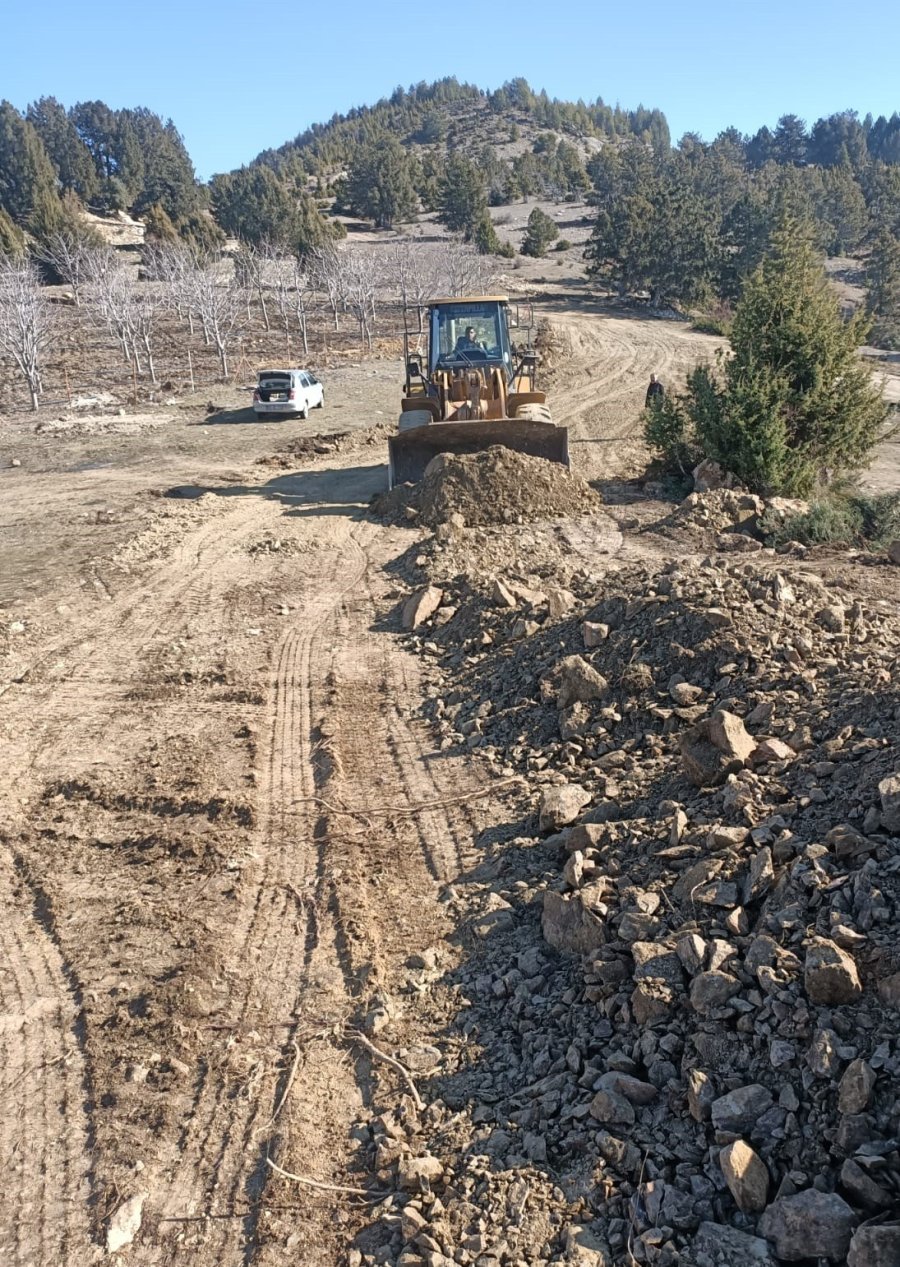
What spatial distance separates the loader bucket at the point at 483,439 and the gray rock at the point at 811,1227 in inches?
466

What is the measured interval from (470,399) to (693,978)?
12.6 m

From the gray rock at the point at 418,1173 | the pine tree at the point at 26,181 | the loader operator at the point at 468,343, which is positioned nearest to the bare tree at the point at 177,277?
the pine tree at the point at 26,181

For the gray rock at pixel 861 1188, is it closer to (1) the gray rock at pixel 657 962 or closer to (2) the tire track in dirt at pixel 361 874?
(1) the gray rock at pixel 657 962

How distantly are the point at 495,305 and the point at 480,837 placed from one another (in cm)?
1216

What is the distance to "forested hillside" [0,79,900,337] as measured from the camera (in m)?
50.7

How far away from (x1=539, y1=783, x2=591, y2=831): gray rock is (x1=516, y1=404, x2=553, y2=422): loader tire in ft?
32.3

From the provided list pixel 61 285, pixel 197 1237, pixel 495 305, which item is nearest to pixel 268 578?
pixel 495 305

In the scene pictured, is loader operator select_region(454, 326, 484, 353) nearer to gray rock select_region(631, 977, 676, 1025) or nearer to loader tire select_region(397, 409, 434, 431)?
loader tire select_region(397, 409, 434, 431)

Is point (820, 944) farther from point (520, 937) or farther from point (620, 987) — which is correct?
point (520, 937)

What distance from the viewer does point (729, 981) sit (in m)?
3.68

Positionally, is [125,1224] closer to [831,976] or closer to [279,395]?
[831,976]

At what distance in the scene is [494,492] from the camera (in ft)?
42.0

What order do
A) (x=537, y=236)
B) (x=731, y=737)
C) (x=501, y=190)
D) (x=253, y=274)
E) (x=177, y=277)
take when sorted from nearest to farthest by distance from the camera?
(x=731, y=737) → (x=177, y=277) → (x=253, y=274) → (x=537, y=236) → (x=501, y=190)

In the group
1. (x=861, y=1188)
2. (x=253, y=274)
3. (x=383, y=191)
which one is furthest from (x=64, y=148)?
(x=861, y=1188)
